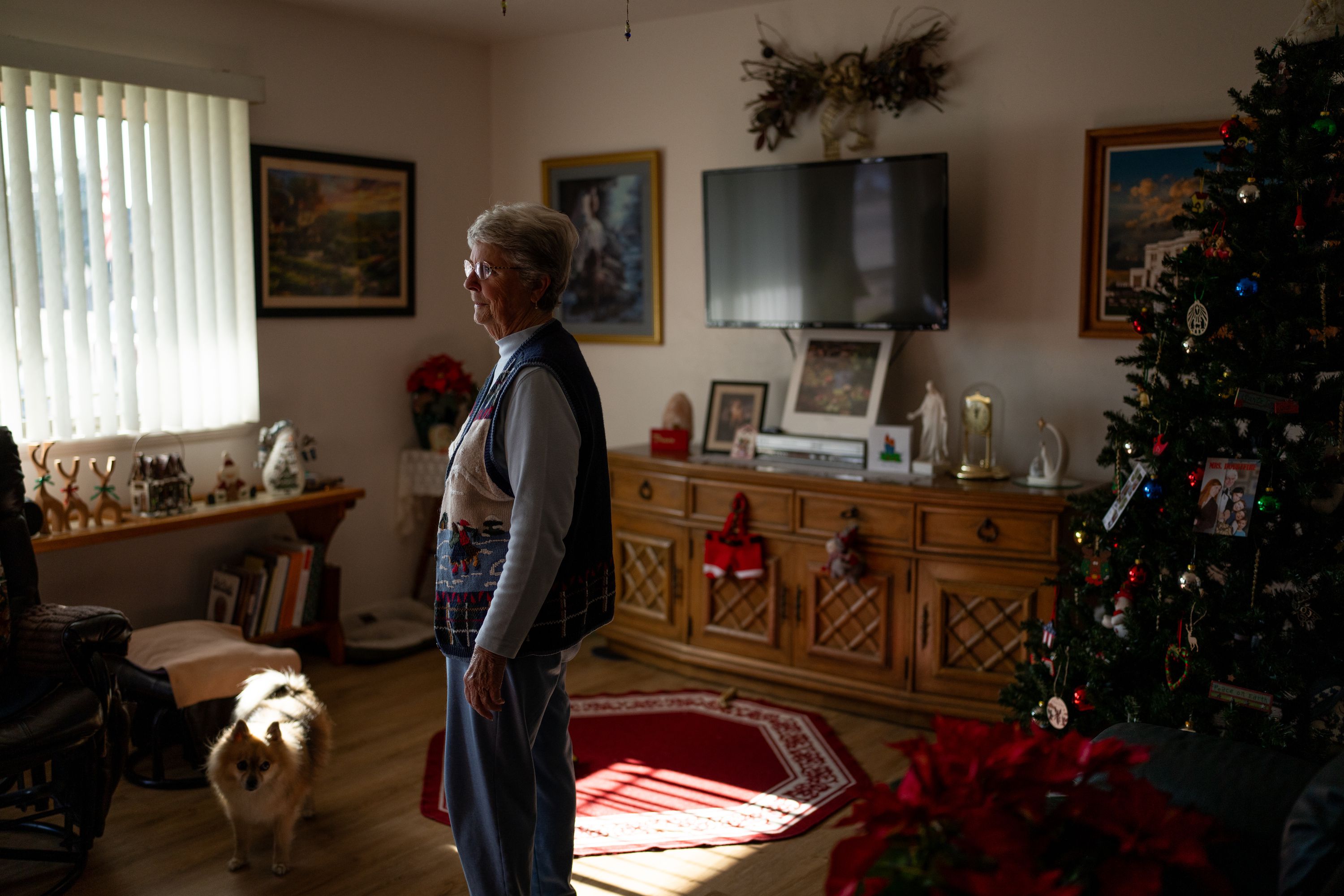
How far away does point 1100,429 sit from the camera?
360 centimetres

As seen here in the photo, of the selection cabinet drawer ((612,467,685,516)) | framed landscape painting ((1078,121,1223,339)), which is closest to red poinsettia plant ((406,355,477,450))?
cabinet drawer ((612,467,685,516))

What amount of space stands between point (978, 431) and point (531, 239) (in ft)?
6.92

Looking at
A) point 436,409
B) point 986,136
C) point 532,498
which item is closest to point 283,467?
point 436,409

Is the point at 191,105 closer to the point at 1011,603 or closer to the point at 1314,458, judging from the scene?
the point at 1011,603

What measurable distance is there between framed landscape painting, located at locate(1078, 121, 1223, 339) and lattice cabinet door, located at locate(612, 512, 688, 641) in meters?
1.65

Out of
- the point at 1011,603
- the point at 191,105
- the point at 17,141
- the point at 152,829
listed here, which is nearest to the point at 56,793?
the point at 152,829

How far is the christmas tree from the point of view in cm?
227

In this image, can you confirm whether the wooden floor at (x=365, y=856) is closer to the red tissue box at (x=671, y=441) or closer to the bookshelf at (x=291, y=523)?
the bookshelf at (x=291, y=523)

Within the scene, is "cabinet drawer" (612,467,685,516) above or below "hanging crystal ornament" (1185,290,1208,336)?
below

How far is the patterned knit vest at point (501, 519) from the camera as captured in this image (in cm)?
195

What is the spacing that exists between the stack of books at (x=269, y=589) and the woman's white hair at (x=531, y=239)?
235 centimetres

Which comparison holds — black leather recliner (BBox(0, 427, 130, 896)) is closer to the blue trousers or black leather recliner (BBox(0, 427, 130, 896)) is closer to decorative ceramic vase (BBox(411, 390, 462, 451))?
the blue trousers

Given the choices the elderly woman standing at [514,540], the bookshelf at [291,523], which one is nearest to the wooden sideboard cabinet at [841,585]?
the bookshelf at [291,523]

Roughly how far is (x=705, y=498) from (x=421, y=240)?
1890 mm
